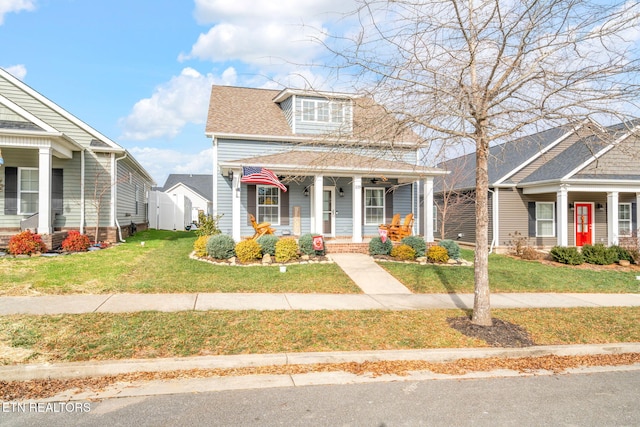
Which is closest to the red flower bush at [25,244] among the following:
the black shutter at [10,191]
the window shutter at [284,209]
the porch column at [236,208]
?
the black shutter at [10,191]

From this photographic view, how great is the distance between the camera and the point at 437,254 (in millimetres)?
12797

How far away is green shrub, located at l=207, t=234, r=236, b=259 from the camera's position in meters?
11.8

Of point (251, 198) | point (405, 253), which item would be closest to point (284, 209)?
point (251, 198)

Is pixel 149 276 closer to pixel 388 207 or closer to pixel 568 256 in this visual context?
pixel 388 207

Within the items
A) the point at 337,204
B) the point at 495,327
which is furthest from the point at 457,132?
the point at 337,204

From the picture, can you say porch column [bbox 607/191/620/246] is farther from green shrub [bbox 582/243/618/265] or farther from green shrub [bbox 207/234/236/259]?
green shrub [bbox 207/234/236/259]

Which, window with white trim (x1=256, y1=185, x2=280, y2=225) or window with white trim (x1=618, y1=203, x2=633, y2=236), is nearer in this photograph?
window with white trim (x1=256, y1=185, x2=280, y2=225)

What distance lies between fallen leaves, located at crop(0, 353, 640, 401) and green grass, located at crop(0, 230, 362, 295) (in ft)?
12.9

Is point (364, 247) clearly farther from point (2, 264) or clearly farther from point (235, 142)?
point (2, 264)

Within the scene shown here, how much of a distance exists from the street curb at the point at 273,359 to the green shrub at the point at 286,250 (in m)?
6.61

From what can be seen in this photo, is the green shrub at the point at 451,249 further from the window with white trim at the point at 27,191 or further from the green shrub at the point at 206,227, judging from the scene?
the window with white trim at the point at 27,191

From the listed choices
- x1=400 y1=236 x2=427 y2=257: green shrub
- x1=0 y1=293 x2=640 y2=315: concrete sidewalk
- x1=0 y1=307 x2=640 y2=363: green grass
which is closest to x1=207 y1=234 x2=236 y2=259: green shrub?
x1=0 y1=293 x2=640 y2=315: concrete sidewalk

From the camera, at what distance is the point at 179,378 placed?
4621 millimetres

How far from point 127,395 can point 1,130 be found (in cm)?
1146
